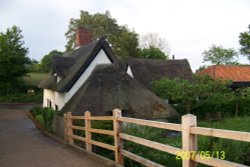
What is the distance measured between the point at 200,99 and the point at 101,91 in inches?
442

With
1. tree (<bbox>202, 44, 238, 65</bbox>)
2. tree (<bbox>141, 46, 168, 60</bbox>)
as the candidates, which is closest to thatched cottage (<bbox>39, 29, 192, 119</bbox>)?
tree (<bbox>141, 46, 168, 60</bbox>)

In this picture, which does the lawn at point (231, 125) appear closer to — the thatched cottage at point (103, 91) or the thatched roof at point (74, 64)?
the thatched cottage at point (103, 91)

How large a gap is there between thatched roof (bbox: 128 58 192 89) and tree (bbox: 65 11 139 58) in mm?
16371

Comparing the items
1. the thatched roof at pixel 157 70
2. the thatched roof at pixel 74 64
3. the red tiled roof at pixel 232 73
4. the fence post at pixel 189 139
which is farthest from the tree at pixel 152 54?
the fence post at pixel 189 139

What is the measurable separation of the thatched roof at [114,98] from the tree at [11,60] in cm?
2567

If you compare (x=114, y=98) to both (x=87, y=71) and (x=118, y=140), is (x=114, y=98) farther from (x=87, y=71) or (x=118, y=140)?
(x=118, y=140)

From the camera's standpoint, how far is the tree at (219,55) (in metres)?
63.6

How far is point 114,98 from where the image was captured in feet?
60.3

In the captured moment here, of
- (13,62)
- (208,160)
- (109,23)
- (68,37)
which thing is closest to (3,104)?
(13,62)

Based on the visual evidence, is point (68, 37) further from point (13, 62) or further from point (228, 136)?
point (228, 136)

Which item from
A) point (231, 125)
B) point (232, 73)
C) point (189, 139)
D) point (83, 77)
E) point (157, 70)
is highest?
point (232, 73)

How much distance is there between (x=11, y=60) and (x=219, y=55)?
39864 mm

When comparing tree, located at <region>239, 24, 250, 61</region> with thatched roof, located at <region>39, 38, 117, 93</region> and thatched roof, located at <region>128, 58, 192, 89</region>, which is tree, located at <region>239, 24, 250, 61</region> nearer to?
thatched roof, located at <region>128, 58, 192, 89</region>

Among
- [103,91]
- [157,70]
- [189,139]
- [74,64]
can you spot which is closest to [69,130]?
[189,139]
